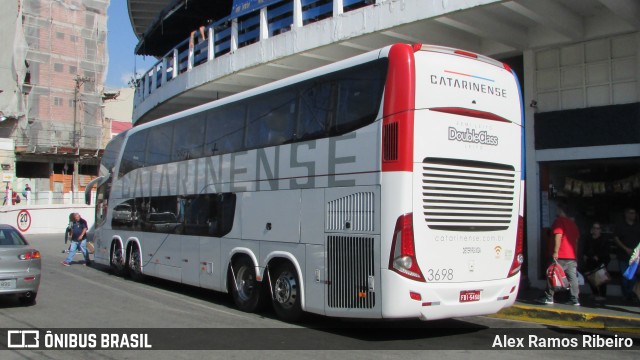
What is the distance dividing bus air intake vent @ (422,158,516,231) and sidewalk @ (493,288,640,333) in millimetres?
2332

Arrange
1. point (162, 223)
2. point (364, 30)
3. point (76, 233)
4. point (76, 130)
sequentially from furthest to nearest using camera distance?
point (76, 130) → point (76, 233) → point (162, 223) → point (364, 30)

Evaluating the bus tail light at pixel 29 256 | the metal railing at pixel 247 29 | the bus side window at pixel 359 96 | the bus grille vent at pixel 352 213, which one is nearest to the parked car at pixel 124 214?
A: the bus tail light at pixel 29 256

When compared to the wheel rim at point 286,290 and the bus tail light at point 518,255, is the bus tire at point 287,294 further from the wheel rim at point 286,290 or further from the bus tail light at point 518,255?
the bus tail light at point 518,255

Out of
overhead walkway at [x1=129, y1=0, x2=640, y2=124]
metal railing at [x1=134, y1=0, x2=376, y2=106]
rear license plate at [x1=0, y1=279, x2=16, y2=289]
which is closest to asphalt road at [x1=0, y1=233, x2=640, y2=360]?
rear license plate at [x1=0, y1=279, x2=16, y2=289]

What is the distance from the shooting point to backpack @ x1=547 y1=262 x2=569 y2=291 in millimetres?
10375

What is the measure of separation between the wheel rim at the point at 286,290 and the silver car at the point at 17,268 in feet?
14.4

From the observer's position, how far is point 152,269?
13836mm

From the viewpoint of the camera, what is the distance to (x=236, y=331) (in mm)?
8578

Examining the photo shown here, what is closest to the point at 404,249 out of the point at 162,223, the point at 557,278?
the point at 557,278

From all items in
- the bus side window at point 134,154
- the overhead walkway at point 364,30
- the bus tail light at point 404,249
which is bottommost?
the bus tail light at point 404,249

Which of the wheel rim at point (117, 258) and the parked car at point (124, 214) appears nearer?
the parked car at point (124, 214)

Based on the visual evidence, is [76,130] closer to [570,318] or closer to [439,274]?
[570,318]

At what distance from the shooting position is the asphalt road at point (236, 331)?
727 centimetres

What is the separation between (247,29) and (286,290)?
33.6 feet
